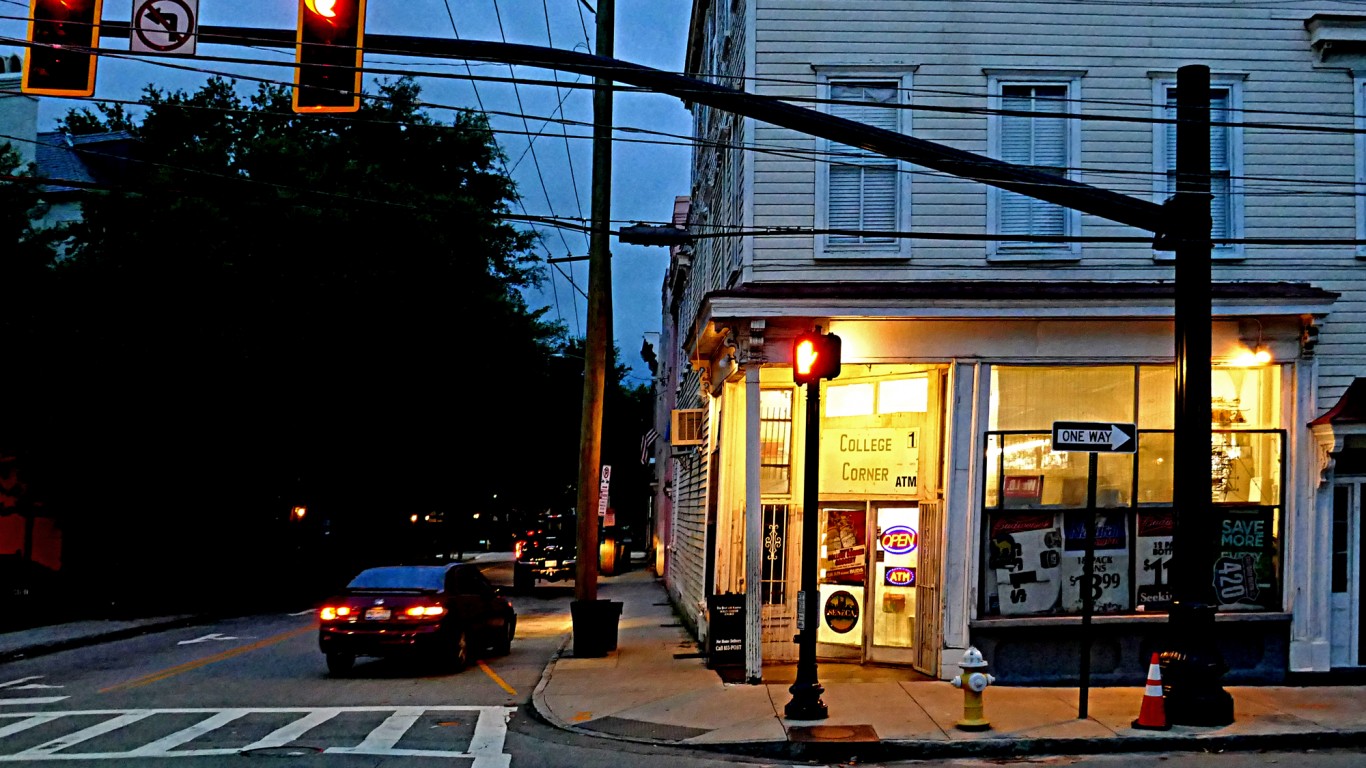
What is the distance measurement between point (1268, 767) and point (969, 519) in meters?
5.24

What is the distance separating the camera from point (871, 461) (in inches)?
703

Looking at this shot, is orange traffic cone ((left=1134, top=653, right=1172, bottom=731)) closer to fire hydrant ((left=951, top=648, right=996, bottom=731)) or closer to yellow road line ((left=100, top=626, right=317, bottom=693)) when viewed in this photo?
fire hydrant ((left=951, top=648, right=996, bottom=731))

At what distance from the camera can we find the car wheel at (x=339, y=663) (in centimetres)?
1825

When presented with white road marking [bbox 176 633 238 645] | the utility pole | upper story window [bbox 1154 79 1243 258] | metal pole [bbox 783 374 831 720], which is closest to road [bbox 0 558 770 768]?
metal pole [bbox 783 374 831 720]

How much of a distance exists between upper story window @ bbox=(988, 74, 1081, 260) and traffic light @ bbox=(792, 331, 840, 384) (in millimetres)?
3867

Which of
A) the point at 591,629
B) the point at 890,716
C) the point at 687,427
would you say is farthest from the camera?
the point at 687,427

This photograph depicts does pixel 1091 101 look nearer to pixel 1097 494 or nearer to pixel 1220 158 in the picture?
pixel 1220 158

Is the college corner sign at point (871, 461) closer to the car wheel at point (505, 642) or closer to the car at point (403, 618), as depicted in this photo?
the car at point (403, 618)

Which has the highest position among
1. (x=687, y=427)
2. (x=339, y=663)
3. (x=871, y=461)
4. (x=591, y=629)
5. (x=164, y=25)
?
(x=164, y=25)

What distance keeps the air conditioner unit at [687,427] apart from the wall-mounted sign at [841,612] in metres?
5.27

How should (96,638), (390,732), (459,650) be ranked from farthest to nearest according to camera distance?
(96,638) → (459,650) → (390,732)

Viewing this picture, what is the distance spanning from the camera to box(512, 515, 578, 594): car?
38.6 m

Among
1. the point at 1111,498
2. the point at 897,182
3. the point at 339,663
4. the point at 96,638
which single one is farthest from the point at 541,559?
the point at 1111,498

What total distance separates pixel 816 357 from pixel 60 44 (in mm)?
7283
